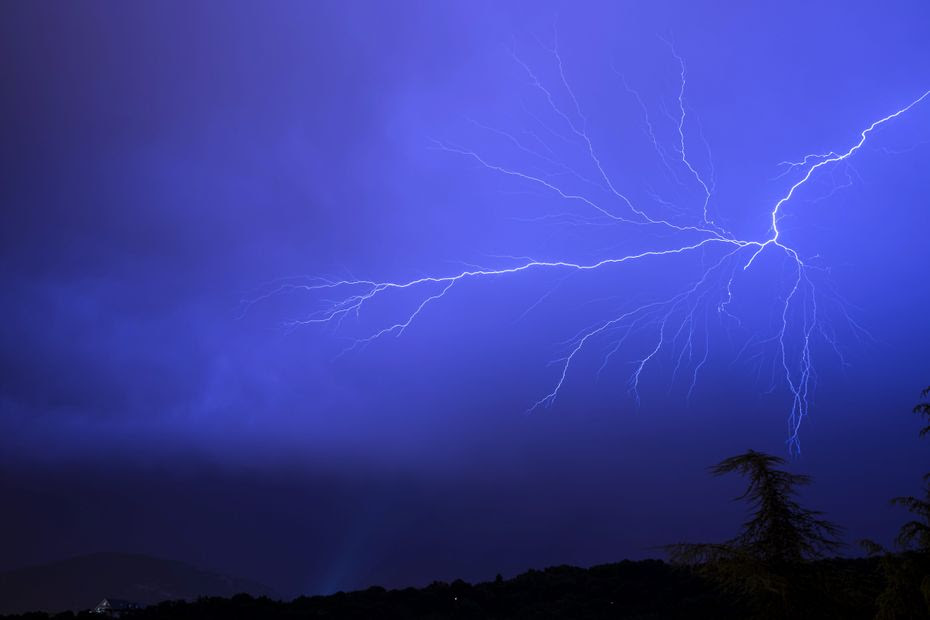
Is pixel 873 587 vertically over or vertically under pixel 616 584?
under

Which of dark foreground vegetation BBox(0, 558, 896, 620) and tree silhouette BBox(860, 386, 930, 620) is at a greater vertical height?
dark foreground vegetation BBox(0, 558, 896, 620)

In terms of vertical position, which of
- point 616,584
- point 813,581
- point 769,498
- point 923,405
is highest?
point 616,584

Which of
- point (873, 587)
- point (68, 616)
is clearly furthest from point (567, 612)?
point (873, 587)

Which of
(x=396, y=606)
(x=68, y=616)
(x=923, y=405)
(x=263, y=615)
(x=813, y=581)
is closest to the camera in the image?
(x=813, y=581)

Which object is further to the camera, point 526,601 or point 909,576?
point 526,601

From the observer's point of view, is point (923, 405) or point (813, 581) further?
point (923, 405)

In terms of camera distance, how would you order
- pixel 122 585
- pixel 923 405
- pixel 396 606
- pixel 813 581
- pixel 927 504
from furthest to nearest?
pixel 122 585
pixel 396 606
pixel 923 405
pixel 927 504
pixel 813 581

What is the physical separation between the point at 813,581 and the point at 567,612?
24.7m

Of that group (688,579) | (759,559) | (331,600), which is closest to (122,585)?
(331,600)

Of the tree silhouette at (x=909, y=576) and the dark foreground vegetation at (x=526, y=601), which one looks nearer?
the tree silhouette at (x=909, y=576)

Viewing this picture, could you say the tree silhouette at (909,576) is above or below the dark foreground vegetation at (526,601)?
below

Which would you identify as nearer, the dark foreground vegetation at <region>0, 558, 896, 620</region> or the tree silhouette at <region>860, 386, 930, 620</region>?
the tree silhouette at <region>860, 386, 930, 620</region>

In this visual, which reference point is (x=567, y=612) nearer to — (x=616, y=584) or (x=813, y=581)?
(x=616, y=584)

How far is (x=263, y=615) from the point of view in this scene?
1021 inches
